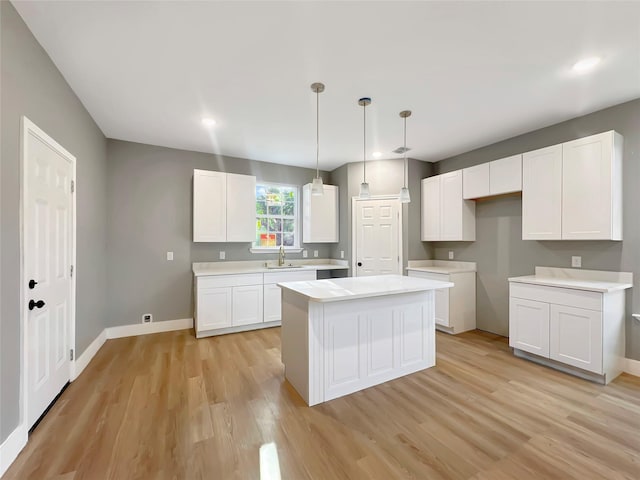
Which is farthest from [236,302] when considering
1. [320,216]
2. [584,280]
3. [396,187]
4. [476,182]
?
[584,280]

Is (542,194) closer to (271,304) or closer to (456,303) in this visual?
(456,303)

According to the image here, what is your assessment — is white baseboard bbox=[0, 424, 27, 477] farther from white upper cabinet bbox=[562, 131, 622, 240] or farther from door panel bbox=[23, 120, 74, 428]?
white upper cabinet bbox=[562, 131, 622, 240]

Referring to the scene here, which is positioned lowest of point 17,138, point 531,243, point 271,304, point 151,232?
point 271,304

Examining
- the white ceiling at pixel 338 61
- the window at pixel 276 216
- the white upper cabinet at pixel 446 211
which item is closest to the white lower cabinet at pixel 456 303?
the white upper cabinet at pixel 446 211

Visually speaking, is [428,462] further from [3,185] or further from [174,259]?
[174,259]

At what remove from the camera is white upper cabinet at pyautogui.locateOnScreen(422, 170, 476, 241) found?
4.18 meters

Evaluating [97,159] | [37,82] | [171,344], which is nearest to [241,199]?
[97,159]

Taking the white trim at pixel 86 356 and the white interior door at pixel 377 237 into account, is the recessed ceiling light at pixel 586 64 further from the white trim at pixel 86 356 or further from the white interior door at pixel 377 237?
the white trim at pixel 86 356

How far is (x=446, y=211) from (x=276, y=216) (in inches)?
112

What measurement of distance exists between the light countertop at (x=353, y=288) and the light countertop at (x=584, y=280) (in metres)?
1.17

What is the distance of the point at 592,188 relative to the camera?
284 cm

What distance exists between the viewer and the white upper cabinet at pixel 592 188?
8.95ft

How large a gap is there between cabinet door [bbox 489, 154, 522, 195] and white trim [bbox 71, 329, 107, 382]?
16.8ft

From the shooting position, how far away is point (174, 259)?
4227mm
